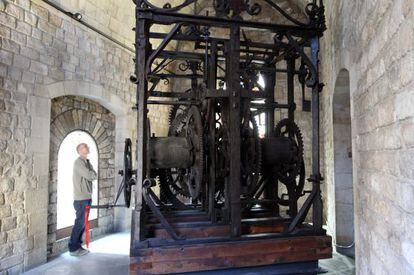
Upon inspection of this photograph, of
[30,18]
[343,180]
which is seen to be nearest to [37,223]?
Result: [30,18]

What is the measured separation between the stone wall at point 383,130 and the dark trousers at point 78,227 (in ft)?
12.4

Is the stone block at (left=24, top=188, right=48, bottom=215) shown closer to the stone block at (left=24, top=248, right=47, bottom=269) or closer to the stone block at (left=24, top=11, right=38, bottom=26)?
the stone block at (left=24, top=248, right=47, bottom=269)

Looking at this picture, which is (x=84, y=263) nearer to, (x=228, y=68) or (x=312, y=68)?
(x=228, y=68)

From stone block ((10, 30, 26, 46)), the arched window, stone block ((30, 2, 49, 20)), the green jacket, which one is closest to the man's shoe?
the arched window

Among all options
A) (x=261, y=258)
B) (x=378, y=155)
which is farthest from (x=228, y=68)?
(x=261, y=258)

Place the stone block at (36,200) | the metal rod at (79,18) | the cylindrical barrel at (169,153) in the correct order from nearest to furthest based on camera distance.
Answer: the cylindrical barrel at (169,153)
the stone block at (36,200)
the metal rod at (79,18)

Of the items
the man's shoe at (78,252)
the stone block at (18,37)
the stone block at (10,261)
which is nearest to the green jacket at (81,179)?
the man's shoe at (78,252)

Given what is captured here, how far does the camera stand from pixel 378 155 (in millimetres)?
2273

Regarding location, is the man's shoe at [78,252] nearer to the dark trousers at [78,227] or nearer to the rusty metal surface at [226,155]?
the dark trousers at [78,227]

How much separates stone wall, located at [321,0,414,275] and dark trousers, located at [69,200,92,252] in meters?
3.79

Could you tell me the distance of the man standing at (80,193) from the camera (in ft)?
15.8

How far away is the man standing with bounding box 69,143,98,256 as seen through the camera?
15.8ft

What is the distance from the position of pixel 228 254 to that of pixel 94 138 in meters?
3.80

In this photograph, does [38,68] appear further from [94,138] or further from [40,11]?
[94,138]
